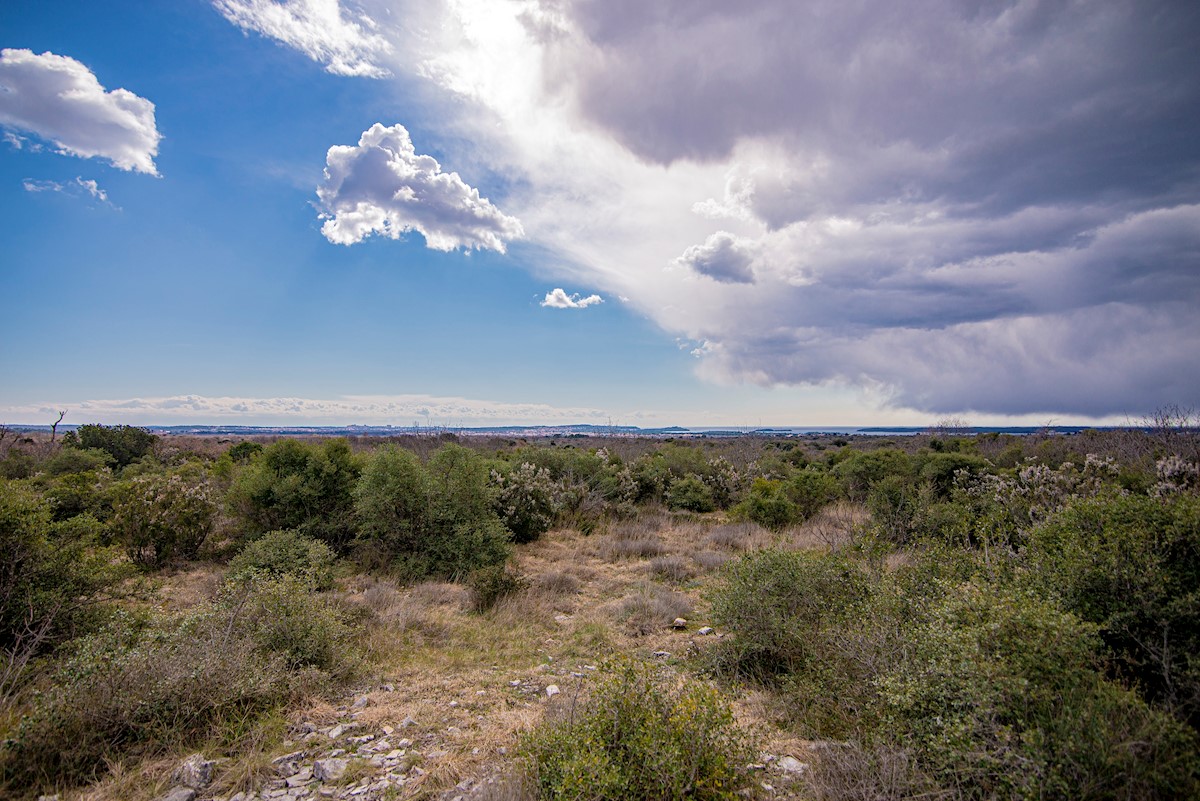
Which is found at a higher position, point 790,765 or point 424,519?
point 424,519

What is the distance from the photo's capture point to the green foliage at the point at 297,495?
466 inches

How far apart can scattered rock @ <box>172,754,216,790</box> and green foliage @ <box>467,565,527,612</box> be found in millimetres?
4992

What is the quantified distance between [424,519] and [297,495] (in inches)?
124

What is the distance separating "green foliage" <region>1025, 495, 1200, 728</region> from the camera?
3533 millimetres

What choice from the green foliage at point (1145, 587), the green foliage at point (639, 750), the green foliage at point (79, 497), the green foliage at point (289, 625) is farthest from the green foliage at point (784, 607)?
the green foliage at point (79, 497)

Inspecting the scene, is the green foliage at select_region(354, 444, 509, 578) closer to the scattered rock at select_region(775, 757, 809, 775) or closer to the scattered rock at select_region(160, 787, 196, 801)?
the scattered rock at select_region(160, 787, 196, 801)

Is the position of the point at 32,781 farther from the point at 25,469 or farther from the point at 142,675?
the point at 25,469

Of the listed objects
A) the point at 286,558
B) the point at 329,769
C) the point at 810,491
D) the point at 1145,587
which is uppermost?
the point at 1145,587

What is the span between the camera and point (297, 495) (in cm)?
1191

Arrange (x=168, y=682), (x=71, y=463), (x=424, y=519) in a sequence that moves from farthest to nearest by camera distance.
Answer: (x=71, y=463)
(x=424, y=519)
(x=168, y=682)

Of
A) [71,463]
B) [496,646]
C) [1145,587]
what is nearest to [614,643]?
[496,646]

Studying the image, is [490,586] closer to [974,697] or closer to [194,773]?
[194,773]

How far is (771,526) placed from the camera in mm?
16016

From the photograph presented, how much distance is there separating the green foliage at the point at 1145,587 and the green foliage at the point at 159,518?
14.8 metres
